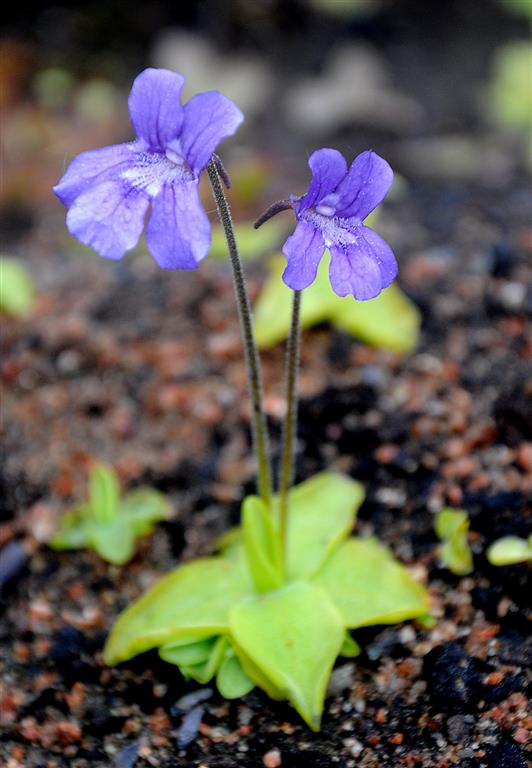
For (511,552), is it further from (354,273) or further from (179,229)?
(179,229)

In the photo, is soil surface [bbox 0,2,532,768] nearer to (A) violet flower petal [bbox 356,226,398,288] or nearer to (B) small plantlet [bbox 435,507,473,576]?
(B) small plantlet [bbox 435,507,473,576]

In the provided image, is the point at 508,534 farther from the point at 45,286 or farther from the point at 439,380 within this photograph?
the point at 45,286

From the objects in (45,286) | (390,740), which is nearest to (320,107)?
(45,286)

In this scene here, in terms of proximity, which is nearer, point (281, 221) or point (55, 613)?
point (55, 613)

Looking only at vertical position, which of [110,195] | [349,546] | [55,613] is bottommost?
[55,613]

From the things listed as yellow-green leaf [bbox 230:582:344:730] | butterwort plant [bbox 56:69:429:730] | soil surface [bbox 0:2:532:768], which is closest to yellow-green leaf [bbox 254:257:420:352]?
soil surface [bbox 0:2:532:768]
